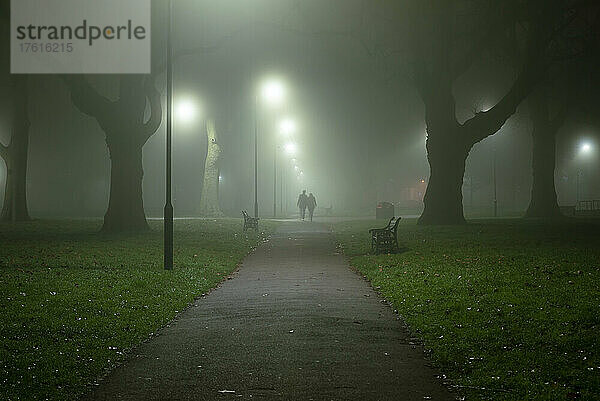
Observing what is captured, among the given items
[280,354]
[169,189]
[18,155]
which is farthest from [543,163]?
[280,354]

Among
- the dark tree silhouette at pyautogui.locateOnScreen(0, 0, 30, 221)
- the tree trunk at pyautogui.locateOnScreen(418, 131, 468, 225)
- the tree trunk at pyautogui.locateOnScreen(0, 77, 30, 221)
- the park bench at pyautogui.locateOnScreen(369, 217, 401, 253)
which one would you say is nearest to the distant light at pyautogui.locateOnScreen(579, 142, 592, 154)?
the tree trunk at pyautogui.locateOnScreen(418, 131, 468, 225)

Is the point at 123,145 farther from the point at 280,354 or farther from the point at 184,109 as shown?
the point at 280,354

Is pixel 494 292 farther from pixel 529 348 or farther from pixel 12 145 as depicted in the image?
pixel 12 145

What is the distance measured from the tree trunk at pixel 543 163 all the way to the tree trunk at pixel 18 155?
105 ft

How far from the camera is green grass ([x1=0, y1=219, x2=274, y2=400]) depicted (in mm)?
7758

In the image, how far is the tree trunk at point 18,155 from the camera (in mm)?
45562

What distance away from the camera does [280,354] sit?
8594 millimetres

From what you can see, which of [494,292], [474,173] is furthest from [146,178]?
[494,292]

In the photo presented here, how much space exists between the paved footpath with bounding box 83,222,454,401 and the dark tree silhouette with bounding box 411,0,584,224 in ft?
76.9

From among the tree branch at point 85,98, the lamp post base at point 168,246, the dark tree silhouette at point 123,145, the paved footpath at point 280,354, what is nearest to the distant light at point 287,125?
the dark tree silhouette at point 123,145

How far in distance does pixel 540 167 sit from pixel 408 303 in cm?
3804

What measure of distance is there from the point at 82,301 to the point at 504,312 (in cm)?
681

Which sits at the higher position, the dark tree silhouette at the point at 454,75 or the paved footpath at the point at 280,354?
the dark tree silhouette at the point at 454,75

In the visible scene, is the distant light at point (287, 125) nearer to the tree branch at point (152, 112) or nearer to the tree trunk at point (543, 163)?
the tree trunk at point (543, 163)
